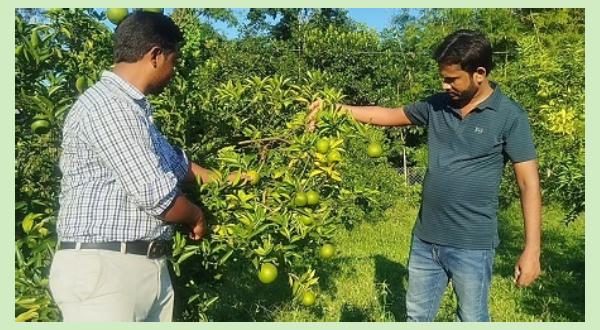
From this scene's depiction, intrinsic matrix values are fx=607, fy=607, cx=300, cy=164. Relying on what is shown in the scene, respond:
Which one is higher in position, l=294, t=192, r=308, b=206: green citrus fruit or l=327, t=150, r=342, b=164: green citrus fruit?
l=327, t=150, r=342, b=164: green citrus fruit

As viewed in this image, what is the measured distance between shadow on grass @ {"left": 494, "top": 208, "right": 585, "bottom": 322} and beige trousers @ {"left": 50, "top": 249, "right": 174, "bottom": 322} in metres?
3.33

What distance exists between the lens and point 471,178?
8.64 ft

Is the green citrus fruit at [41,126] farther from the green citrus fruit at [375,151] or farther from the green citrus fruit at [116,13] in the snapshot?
the green citrus fruit at [375,151]

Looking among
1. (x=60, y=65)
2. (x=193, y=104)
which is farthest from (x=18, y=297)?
(x=193, y=104)

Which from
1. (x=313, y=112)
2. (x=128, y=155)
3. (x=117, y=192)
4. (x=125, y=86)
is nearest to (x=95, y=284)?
(x=117, y=192)

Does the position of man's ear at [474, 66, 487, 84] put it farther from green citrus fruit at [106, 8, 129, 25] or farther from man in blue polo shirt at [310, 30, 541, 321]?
green citrus fruit at [106, 8, 129, 25]

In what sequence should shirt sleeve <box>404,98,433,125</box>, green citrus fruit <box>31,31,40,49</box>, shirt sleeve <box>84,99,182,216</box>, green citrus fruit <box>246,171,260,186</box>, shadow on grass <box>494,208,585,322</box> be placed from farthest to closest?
shadow on grass <box>494,208,585,322</box>
shirt sleeve <box>404,98,433,125</box>
green citrus fruit <box>246,171,260,186</box>
green citrus fruit <box>31,31,40,49</box>
shirt sleeve <box>84,99,182,216</box>

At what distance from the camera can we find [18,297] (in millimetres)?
2076

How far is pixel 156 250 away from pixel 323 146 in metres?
0.75

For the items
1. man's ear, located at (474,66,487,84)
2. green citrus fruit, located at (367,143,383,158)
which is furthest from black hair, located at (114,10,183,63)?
man's ear, located at (474,66,487,84)

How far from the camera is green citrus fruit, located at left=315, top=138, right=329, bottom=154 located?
2.40 m

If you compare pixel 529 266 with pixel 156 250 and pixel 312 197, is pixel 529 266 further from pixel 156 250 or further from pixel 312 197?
pixel 156 250

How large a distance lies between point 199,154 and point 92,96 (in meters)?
0.89

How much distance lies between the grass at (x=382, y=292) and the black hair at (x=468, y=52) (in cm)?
138
